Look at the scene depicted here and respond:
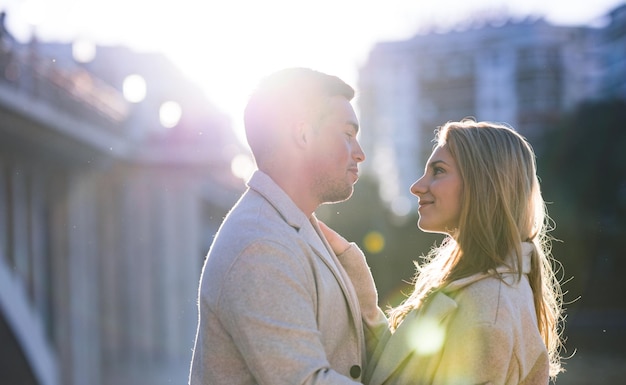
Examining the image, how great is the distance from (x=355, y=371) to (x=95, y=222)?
20.7 m

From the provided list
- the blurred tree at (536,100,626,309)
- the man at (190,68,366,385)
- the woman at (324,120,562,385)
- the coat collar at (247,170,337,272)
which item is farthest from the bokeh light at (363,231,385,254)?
the coat collar at (247,170,337,272)

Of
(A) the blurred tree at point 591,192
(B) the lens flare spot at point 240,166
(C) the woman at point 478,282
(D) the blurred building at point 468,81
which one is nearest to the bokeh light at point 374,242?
(B) the lens flare spot at point 240,166

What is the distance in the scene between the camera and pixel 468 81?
48.3 meters

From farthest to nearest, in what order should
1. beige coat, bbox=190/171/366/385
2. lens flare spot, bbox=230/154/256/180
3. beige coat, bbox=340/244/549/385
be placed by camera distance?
lens flare spot, bbox=230/154/256/180
beige coat, bbox=340/244/549/385
beige coat, bbox=190/171/366/385

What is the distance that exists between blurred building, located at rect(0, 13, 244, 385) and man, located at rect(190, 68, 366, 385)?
12.0 meters

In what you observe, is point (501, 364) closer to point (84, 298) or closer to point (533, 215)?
point (533, 215)

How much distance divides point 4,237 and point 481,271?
1293 cm

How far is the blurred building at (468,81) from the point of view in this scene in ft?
145

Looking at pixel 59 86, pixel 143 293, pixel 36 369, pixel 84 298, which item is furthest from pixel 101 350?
pixel 59 86

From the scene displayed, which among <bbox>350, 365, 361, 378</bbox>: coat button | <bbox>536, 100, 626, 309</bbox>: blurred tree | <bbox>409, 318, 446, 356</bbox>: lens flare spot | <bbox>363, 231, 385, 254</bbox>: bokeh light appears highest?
<bbox>409, 318, 446, 356</bbox>: lens flare spot

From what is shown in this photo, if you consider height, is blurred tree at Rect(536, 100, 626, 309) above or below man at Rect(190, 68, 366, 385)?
below

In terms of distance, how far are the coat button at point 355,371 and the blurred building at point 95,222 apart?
12349mm

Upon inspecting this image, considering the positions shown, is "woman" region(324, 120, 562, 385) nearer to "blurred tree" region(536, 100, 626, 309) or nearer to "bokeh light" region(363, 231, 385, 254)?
"blurred tree" region(536, 100, 626, 309)

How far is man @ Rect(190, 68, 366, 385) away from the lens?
8.97 feet
